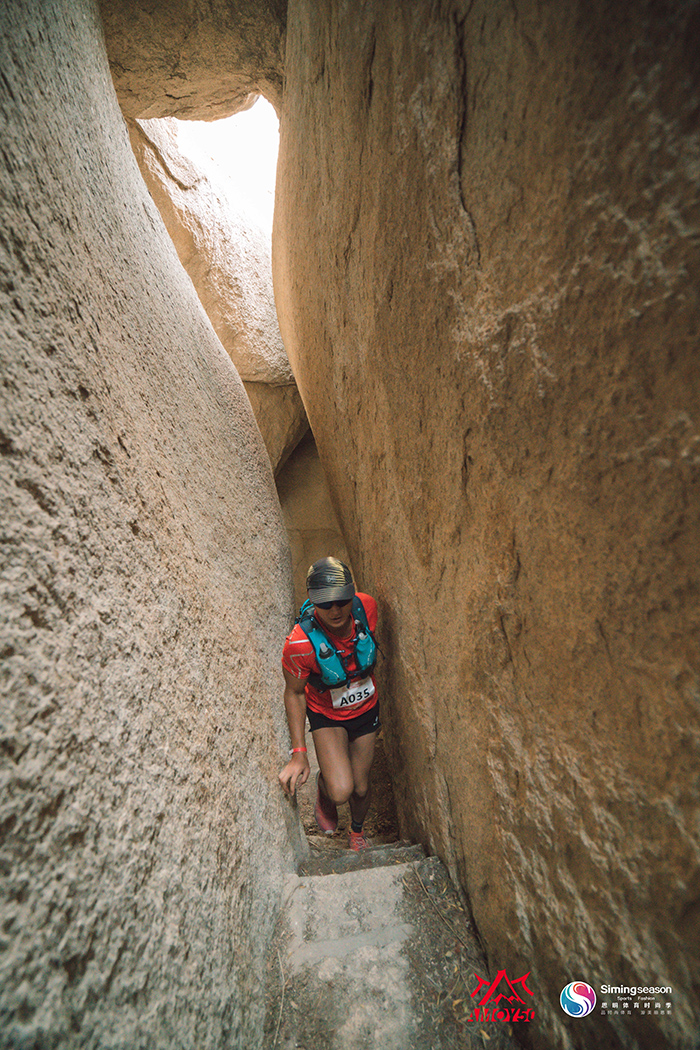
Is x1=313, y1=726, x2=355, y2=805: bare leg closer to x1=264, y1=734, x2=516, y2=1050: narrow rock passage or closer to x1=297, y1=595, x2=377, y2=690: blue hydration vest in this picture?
x1=297, y1=595, x2=377, y2=690: blue hydration vest

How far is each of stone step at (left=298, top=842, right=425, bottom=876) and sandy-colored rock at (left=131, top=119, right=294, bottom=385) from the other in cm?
470

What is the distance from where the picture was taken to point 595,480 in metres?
0.73

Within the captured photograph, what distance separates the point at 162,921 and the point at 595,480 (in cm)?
110

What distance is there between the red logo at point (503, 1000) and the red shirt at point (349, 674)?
113 cm

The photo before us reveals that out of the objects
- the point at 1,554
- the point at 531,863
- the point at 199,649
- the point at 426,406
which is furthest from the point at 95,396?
the point at 531,863

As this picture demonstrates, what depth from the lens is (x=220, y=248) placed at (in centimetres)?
463

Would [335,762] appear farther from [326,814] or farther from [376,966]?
[376,966]

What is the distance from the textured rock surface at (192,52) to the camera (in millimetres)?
2455

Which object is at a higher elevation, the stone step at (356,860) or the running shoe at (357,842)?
the stone step at (356,860)

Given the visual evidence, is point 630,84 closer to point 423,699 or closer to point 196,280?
point 423,699

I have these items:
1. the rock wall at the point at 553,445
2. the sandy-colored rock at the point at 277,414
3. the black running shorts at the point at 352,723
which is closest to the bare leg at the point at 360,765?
the black running shorts at the point at 352,723

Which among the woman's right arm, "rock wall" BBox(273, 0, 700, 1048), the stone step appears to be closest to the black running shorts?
the woman's right arm

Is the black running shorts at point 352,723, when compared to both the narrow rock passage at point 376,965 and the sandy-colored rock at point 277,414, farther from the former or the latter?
the sandy-colored rock at point 277,414

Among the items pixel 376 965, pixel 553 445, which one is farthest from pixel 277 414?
pixel 376 965
